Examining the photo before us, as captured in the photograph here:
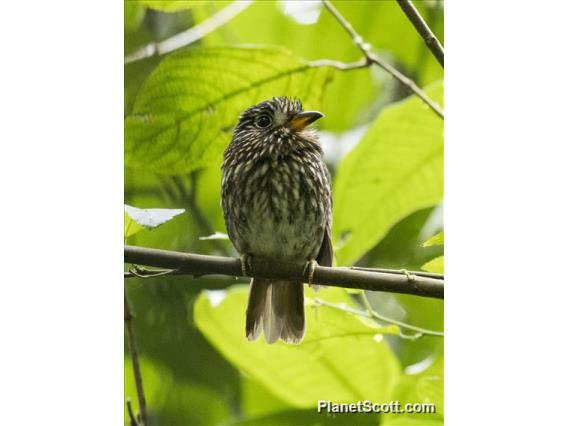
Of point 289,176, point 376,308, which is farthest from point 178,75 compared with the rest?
point 376,308

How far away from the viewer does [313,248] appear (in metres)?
2.79

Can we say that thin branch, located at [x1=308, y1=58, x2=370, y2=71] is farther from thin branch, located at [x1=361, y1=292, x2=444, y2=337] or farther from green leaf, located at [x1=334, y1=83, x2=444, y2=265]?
thin branch, located at [x1=361, y1=292, x2=444, y2=337]

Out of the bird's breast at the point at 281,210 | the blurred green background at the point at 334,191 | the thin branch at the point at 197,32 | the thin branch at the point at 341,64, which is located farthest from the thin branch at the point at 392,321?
the thin branch at the point at 197,32

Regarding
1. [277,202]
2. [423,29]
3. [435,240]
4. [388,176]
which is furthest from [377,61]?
[435,240]

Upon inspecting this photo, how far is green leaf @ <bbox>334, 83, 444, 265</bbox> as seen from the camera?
2770mm

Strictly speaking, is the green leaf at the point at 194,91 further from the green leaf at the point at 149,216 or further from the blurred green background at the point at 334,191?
the green leaf at the point at 149,216

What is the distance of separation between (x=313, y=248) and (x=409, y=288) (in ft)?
1.45

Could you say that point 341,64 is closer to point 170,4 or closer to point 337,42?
point 337,42

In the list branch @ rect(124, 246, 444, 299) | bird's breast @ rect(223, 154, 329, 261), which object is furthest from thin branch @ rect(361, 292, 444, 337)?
bird's breast @ rect(223, 154, 329, 261)

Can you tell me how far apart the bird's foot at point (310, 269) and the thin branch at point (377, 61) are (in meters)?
0.60

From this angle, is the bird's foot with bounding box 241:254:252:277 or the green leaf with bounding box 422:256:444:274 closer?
the green leaf with bounding box 422:256:444:274

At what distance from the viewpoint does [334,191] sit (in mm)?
2857

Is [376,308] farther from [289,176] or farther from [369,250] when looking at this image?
[289,176]

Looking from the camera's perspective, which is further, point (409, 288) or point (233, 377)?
point (233, 377)
